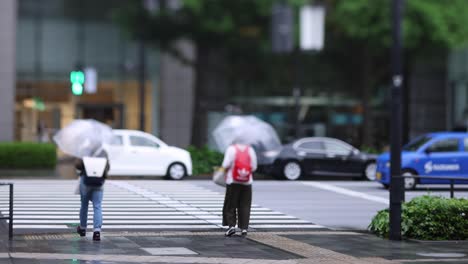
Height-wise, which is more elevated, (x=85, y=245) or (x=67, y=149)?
(x=67, y=149)

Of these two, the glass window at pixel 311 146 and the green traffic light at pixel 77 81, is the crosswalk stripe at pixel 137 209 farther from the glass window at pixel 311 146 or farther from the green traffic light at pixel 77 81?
the glass window at pixel 311 146

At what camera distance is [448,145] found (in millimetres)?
29406

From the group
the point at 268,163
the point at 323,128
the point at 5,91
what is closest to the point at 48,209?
the point at 268,163

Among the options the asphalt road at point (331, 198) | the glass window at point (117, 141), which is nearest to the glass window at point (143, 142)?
the glass window at point (117, 141)

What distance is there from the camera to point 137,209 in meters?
22.0

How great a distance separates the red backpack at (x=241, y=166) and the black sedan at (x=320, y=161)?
17.0m

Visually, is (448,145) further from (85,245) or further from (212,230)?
(85,245)

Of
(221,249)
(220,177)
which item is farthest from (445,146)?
(221,249)

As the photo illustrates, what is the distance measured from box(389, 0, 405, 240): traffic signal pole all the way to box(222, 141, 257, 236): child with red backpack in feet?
7.33

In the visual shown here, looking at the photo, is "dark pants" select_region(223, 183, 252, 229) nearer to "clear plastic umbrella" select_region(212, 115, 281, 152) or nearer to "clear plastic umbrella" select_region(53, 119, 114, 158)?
"clear plastic umbrella" select_region(212, 115, 281, 152)

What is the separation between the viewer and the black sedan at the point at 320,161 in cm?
3409

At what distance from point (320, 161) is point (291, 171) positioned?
3.51 ft

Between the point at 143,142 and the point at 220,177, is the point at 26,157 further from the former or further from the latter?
the point at 220,177

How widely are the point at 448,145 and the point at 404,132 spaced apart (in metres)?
24.0
